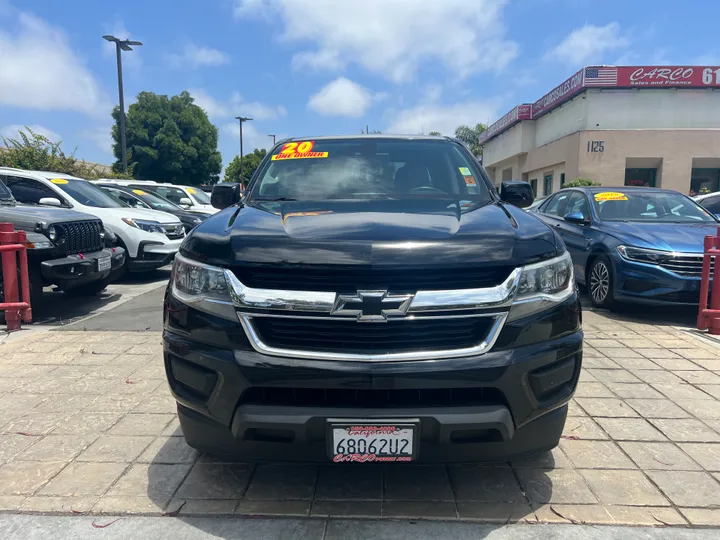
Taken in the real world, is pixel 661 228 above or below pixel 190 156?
below

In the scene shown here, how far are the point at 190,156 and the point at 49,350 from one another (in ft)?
134

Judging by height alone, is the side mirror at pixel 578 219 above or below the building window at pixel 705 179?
below

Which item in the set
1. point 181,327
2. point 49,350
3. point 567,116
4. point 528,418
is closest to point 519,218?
point 528,418

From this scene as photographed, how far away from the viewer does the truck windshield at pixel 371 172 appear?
133 inches

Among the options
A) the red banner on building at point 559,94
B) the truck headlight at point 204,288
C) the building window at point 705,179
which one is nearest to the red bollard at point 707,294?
the truck headlight at point 204,288

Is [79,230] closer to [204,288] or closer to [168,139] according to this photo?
[204,288]

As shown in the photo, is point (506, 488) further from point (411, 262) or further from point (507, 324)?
point (411, 262)

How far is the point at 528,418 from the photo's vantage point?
7.34 ft

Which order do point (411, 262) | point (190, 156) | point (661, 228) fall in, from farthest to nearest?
point (190, 156) → point (661, 228) → point (411, 262)

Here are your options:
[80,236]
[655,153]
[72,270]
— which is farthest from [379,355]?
[655,153]

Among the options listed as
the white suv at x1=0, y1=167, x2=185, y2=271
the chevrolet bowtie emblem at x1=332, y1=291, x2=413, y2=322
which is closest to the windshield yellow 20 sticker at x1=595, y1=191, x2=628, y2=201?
the chevrolet bowtie emblem at x1=332, y1=291, x2=413, y2=322

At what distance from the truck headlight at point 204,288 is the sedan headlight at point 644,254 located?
5.27m

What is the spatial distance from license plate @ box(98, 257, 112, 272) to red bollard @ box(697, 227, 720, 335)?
662 cm

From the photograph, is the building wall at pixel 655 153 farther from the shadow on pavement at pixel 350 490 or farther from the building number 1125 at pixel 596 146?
the shadow on pavement at pixel 350 490
